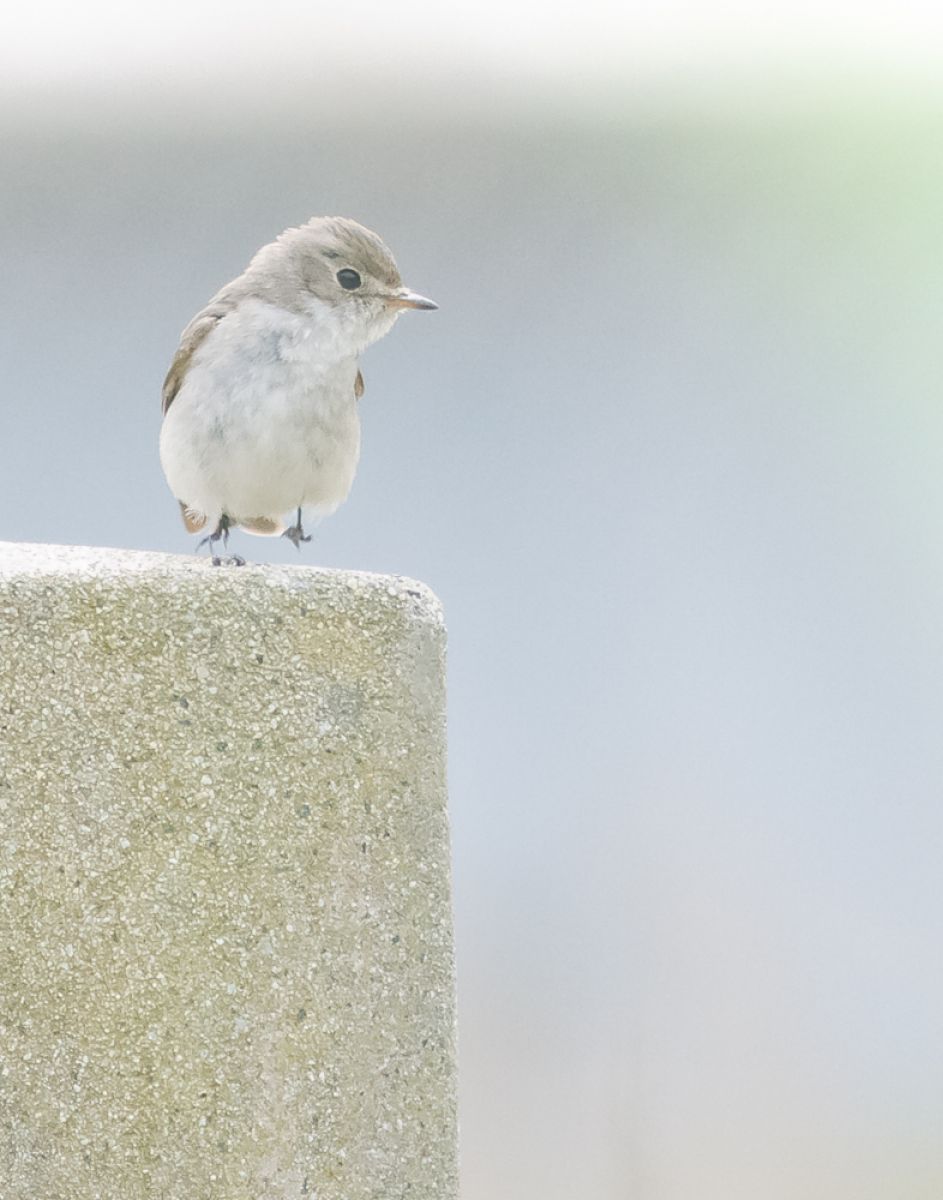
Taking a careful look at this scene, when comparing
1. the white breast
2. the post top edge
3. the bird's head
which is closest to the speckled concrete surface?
the post top edge

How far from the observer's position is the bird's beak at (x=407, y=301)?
5.77 feet

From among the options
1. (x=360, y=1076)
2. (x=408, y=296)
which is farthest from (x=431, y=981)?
(x=408, y=296)

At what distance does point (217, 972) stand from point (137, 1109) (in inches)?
4.8

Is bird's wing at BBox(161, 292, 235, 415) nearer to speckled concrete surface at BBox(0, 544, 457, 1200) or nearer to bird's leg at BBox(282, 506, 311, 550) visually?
bird's leg at BBox(282, 506, 311, 550)

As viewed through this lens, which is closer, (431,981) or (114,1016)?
(114,1016)

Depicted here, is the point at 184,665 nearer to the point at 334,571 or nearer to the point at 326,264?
the point at 334,571

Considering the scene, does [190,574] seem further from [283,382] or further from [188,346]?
[188,346]

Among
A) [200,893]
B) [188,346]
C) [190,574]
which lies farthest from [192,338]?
[200,893]

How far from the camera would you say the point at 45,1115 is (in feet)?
3.29

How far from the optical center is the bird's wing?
1840mm

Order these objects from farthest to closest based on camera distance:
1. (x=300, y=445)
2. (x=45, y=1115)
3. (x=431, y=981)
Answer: (x=300, y=445) < (x=431, y=981) < (x=45, y=1115)

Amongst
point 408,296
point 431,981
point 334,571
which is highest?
point 408,296

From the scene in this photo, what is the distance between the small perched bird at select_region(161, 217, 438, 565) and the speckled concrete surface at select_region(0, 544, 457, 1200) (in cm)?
60

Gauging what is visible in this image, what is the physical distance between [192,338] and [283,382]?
23 centimetres
